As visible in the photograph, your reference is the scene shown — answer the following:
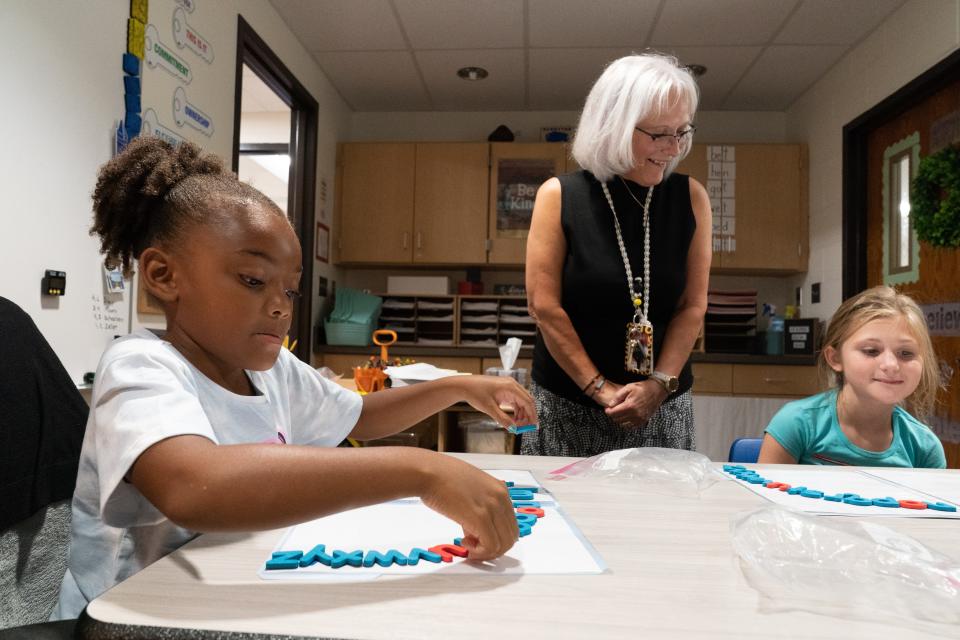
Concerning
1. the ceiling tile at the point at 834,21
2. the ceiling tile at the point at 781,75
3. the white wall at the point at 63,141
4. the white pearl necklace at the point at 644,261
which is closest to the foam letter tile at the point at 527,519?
the white pearl necklace at the point at 644,261

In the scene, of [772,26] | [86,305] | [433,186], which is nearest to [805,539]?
[86,305]

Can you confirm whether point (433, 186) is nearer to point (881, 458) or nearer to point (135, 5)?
point (135, 5)

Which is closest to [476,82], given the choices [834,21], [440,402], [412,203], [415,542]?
[412,203]

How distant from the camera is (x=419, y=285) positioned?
3898mm

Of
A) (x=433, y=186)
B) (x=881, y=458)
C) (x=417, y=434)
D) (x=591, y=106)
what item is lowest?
(x=417, y=434)

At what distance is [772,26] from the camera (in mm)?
3086

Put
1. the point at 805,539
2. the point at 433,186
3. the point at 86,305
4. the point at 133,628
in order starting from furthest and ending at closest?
the point at 433,186
the point at 86,305
the point at 805,539
the point at 133,628

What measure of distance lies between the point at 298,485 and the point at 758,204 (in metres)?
3.80

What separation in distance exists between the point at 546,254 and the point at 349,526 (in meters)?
0.80

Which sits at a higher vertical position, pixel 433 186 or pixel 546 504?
pixel 433 186

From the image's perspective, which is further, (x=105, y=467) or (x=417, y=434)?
(x=417, y=434)

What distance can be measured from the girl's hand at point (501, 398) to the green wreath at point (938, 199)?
221 centimetres

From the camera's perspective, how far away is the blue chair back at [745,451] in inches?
56.3

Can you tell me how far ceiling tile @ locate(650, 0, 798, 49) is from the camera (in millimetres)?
2914
